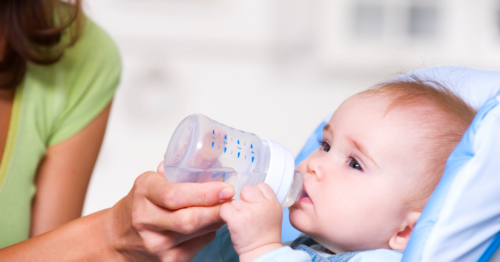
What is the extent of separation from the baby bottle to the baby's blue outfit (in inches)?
Answer: 3.7

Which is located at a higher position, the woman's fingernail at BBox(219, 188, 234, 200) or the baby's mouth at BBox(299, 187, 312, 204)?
the woman's fingernail at BBox(219, 188, 234, 200)

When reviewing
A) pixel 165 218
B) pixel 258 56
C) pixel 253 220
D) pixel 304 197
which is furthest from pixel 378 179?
pixel 258 56

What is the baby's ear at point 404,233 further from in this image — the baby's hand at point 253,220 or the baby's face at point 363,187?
the baby's hand at point 253,220

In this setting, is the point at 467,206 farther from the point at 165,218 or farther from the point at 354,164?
the point at 165,218

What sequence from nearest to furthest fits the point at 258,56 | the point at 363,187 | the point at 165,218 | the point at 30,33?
the point at 165,218 < the point at 363,187 < the point at 30,33 < the point at 258,56

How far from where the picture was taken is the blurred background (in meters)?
2.68

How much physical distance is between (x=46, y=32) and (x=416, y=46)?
238 centimetres

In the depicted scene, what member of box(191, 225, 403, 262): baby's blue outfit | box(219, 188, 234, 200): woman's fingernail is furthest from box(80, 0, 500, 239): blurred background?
box(219, 188, 234, 200): woman's fingernail

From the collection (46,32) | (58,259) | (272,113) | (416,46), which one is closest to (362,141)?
(58,259)

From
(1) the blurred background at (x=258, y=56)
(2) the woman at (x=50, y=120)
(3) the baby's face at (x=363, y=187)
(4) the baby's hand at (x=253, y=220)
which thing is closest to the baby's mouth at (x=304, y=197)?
(3) the baby's face at (x=363, y=187)

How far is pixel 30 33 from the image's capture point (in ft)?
3.37

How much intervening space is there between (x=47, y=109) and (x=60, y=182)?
0.61 feet

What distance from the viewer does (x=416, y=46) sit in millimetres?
2779

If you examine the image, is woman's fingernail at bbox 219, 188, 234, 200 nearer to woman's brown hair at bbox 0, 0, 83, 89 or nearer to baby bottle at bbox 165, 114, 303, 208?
baby bottle at bbox 165, 114, 303, 208
